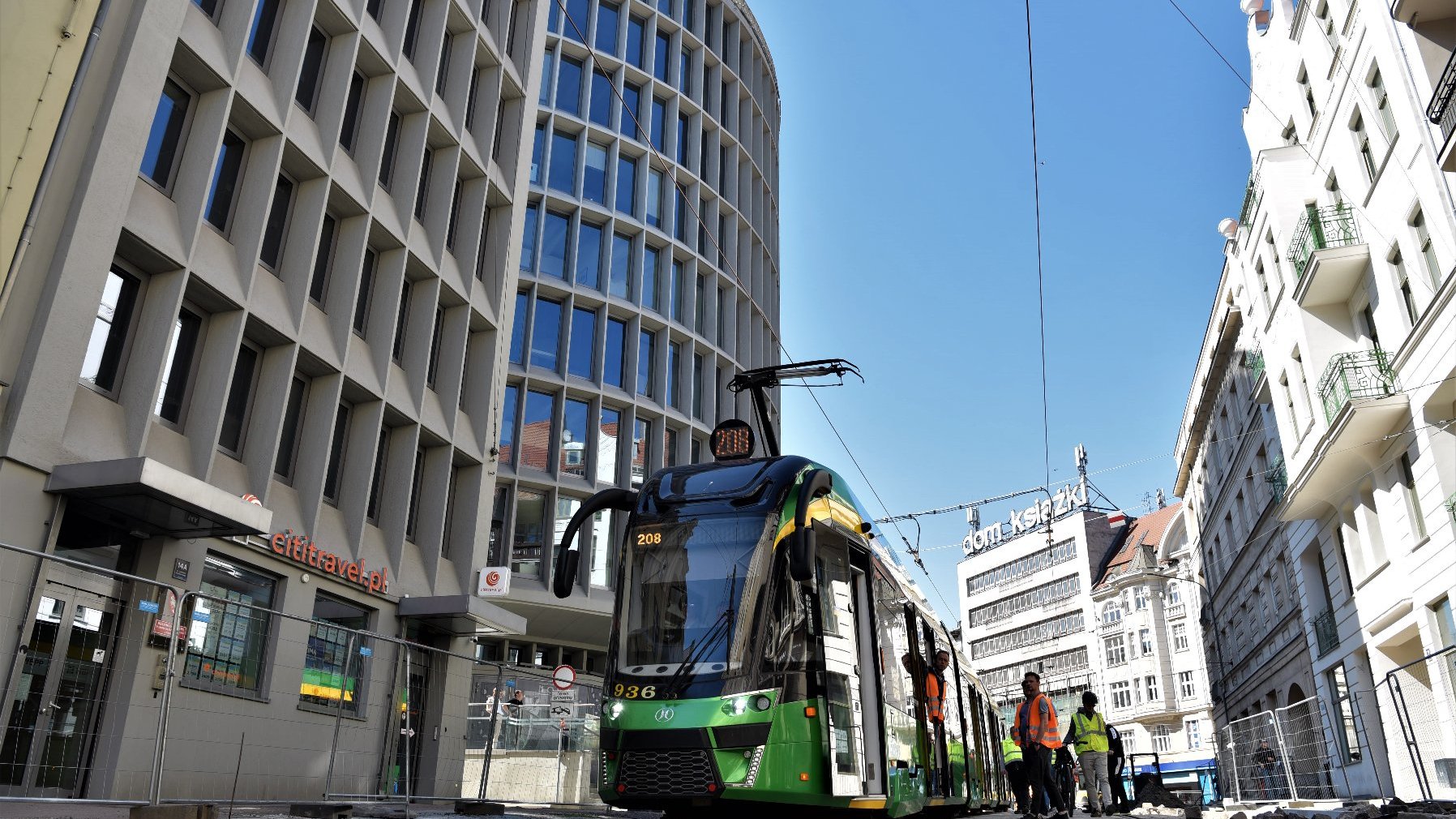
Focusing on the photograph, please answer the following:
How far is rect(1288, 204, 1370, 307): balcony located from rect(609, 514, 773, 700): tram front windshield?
57.5 ft

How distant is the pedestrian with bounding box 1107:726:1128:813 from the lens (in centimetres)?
1499

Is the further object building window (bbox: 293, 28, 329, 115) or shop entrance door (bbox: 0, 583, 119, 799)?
building window (bbox: 293, 28, 329, 115)

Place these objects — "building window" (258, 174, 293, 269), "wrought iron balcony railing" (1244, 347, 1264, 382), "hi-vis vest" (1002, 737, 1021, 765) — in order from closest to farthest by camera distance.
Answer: "building window" (258, 174, 293, 269)
"hi-vis vest" (1002, 737, 1021, 765)
"wrought iron balcony railing" (1244, 347, 1264, 382)

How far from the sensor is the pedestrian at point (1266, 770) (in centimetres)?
1744

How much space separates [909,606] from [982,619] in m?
84.0

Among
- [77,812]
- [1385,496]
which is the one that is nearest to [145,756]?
[77,812]

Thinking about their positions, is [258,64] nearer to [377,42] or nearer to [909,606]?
[377,42]

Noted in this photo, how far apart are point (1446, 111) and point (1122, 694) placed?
6228 cm

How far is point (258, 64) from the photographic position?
53.3ft

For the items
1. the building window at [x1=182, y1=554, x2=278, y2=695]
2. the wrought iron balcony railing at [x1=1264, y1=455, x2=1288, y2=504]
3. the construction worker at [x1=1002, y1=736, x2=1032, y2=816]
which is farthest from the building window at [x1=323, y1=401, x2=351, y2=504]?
the wrought iron balcony railing at [x1=1264, y1=455, x2=1288, y2=504]

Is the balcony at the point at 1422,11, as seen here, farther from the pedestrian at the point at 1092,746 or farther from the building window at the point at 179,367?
the building window at the point at 179,367

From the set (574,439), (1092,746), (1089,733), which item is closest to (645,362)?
(574,439)

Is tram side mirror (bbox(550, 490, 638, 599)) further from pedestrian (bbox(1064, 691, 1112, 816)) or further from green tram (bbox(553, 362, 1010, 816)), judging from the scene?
pedestrian (bbox(1064, 691, 1112, 816))

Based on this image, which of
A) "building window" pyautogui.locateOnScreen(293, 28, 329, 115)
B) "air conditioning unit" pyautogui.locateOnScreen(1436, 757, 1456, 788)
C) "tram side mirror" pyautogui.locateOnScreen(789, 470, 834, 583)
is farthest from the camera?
"building window" pyautogui.locateOnScreen(293, 28, 329, 115)
